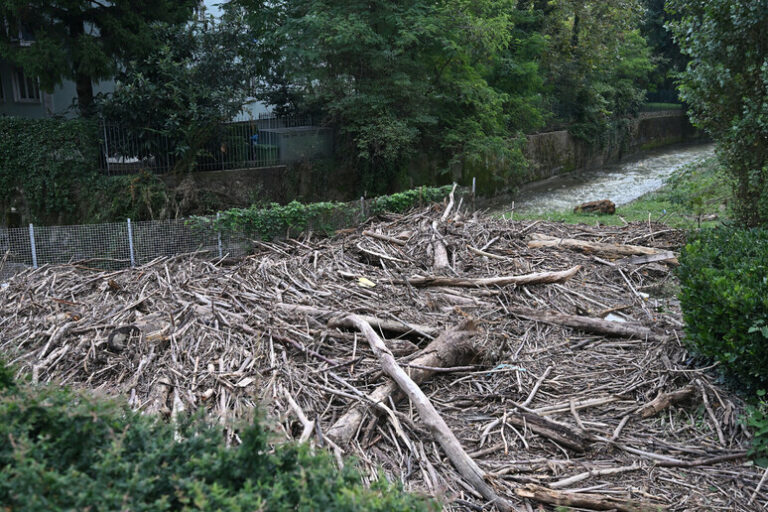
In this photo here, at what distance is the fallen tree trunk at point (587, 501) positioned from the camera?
533 centimetres

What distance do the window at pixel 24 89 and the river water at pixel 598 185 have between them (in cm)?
1784

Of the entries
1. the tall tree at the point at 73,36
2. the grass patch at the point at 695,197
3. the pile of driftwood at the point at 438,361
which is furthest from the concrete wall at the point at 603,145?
the pile of driftwood at the point at 438,361

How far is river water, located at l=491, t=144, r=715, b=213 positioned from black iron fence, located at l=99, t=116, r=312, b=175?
957cm

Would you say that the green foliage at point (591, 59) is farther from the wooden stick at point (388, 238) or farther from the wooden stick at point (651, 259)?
the wooden stick at point (388, 238)

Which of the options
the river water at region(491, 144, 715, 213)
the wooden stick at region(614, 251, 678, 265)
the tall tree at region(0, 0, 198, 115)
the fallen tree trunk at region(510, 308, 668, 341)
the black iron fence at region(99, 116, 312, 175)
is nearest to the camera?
the fallen tree trunk at region(510, 308, 668, 341)

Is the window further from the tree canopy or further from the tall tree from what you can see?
the tree canopy

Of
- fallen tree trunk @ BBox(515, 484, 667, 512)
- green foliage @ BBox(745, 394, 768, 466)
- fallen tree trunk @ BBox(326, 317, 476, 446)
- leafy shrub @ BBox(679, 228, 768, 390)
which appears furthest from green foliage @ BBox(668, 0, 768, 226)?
fallen tree trunk @ BBox(515, 484, 667, 512)

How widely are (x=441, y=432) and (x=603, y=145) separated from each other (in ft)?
109

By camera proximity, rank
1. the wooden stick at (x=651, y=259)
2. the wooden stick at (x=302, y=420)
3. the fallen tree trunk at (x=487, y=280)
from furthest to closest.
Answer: the wooden stick at (x=651, y=259) → the fallen tree trunk at (x=487, y=280) → the wooden stick at (x=302, y=420)

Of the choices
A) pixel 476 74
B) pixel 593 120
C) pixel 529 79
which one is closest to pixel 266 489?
pixel 476 74

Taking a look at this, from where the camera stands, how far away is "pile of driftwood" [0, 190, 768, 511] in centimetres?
586

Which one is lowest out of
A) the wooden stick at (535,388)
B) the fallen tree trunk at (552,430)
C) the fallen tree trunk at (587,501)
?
the fallen tree trunk at (587,501)

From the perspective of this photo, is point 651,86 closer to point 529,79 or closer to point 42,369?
point 529,79

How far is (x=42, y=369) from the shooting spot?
774cm
